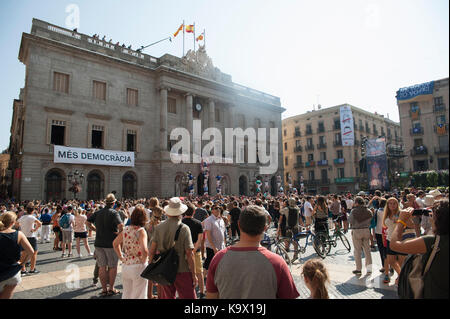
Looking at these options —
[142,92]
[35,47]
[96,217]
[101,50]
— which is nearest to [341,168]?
[142,92]

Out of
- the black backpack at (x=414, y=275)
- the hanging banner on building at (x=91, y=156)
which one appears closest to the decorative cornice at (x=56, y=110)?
the hanging banner on building at (x=91, y=156)

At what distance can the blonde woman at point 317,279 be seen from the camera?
8.06 feet

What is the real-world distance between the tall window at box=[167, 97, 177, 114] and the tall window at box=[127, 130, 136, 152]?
5330 millimetres

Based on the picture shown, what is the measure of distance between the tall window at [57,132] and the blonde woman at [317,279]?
87.8 ft

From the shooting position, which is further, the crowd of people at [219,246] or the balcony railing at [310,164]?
the balcony railing at [310,164]

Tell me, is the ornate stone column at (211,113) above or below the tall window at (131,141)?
above

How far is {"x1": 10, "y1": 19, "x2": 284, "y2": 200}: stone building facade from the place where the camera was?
23.3m

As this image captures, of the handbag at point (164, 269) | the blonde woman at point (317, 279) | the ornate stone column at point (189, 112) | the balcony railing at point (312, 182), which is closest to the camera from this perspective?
the blonde woman at point (317, 279)

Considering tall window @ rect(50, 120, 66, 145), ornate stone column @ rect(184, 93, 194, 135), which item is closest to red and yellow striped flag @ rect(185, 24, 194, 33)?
ornate stone column @ rect(184, 93, 194, 135)

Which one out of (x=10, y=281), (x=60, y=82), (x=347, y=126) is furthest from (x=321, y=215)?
(x=347, y=126)

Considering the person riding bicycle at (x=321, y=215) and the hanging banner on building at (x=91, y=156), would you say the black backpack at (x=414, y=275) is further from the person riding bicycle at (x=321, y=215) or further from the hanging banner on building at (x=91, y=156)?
the hanging banner on building at (x=91, y=156)
